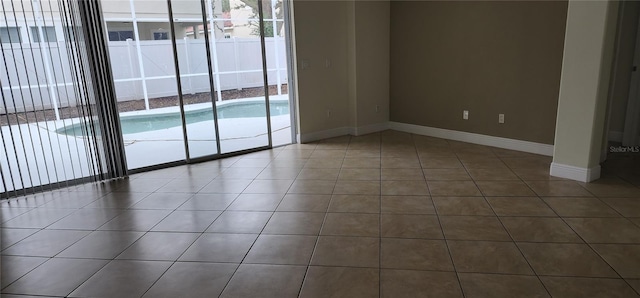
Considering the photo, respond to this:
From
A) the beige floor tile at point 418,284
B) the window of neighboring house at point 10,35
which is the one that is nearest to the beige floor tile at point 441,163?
the beige floor tile at point 418,284

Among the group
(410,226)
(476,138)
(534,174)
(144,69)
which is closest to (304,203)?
(410,226)

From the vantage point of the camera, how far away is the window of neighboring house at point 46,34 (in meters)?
3.72

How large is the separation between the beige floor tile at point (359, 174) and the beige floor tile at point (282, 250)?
1.45 metres

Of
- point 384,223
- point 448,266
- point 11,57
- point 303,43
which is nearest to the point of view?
point 448,266

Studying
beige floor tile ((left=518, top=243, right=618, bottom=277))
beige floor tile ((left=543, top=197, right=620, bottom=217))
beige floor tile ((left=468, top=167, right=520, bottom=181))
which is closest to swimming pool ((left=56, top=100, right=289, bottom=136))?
beige floor tile ((left=468, top=167, right=520, bottom=181))

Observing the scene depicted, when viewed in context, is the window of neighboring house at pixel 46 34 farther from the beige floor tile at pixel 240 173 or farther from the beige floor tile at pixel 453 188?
the beige floor tile at pixel 453 188

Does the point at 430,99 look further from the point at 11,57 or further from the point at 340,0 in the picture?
the point at 11,57

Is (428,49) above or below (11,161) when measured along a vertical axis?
above

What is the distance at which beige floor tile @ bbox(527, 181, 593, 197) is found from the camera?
11.6 ft

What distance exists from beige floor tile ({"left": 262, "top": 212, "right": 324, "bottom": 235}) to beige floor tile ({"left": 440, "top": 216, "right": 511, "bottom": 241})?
0.94m

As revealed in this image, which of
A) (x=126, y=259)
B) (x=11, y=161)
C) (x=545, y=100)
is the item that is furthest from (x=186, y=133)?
(x=545, y=100)

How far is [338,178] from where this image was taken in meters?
4.23

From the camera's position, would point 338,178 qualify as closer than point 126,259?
No

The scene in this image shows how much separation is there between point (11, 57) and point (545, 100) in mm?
5480
